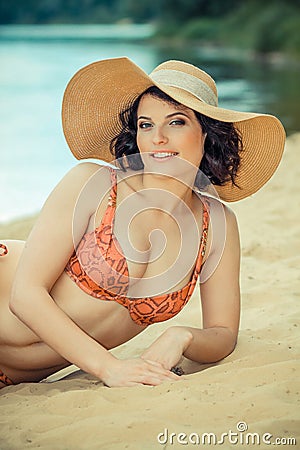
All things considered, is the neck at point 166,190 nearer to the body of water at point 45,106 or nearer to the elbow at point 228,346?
the elbow at point 228,346

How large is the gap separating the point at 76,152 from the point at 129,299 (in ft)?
1.91

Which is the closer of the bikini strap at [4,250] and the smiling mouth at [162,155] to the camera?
the smiling mouth at [162,155]

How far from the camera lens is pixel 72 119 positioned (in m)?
2.81

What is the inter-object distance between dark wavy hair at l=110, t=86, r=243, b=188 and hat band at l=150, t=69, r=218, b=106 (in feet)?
0.17

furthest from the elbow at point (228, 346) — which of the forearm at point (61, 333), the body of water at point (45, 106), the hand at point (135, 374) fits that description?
the body of water at point (45, 106)

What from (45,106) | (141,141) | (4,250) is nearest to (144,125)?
(141,141)

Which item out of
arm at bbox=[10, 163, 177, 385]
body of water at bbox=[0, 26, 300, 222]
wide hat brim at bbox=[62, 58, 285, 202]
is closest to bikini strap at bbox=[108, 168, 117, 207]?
arm at bbox=[10, 163, 177, 385]

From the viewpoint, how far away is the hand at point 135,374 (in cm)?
241

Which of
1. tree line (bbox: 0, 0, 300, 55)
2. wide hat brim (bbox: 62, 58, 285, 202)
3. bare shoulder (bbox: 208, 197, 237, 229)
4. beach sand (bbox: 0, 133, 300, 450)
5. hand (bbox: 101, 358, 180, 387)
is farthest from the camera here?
tree line (bbox: 0, 0, 300, 55)

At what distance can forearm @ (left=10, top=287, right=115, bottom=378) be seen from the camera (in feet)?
7.97

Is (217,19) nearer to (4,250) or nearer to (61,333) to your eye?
(4,250)

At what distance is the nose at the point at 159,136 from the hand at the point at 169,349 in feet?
1.88

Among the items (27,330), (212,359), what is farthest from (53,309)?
(212,359)

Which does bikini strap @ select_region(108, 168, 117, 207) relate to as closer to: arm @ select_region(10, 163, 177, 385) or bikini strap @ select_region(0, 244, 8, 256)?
arm @ select_region(10, 163, 177, 385)
